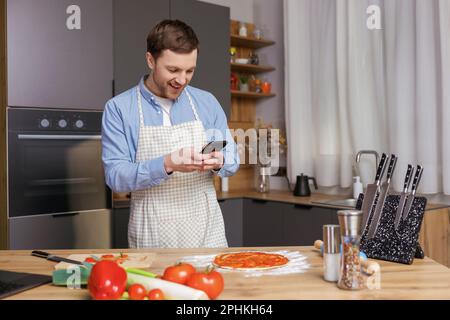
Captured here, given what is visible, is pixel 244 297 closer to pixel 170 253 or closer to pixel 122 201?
pixel 170 253

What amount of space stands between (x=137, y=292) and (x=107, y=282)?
77 mm

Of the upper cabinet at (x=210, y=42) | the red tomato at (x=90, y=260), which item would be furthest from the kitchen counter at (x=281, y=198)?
the red tomato at (x=90, y=260)

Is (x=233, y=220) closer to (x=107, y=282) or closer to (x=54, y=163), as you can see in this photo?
(x=54, y=163)

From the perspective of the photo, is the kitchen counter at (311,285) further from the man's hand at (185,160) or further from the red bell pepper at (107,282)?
the man's hand at (185,160)

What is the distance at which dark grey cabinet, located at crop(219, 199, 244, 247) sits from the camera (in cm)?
366

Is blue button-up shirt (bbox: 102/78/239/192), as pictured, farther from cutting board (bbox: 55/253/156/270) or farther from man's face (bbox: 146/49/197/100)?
cutting board (bbox: 55/253/156/270)

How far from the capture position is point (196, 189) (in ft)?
6.96

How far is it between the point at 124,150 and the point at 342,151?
2.02 metres

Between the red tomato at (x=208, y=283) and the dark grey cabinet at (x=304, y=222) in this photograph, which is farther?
the dark grey cabinet at (x=304, y=222)

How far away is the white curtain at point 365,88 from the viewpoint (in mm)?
3039

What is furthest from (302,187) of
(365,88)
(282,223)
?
(365,88)

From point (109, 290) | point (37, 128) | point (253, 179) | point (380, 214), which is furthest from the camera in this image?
point (253, 179)

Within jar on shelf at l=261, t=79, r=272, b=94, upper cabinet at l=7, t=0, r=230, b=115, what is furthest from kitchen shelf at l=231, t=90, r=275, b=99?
upper cabinet at l=7, t=0, r=230, b=115
